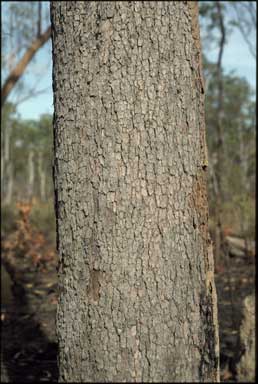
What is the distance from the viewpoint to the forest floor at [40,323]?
4.24 metres

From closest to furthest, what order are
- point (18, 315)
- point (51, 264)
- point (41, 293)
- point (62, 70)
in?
point (62, 70)
point (18, 315)
point (41, 293)
point (51, 264)

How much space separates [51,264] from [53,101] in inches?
365


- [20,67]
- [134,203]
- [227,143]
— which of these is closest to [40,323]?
[134,203]

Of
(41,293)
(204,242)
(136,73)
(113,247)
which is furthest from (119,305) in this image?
(41,293)

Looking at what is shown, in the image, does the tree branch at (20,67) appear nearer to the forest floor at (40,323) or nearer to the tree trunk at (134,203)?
the forest floor at (40,323)

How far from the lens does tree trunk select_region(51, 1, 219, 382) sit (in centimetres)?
168

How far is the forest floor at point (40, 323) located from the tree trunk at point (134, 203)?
240cm

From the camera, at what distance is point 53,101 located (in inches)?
73.3

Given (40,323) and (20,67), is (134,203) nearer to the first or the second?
(40,323)

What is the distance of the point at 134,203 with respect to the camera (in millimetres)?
1689

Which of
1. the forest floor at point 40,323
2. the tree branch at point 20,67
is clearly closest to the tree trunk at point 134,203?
the forest floor at point 40,323

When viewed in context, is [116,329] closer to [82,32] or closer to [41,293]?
[82,32]

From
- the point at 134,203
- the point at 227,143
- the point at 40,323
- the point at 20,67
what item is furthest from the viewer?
the point at 227,143

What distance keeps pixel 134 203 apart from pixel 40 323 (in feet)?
15.1
